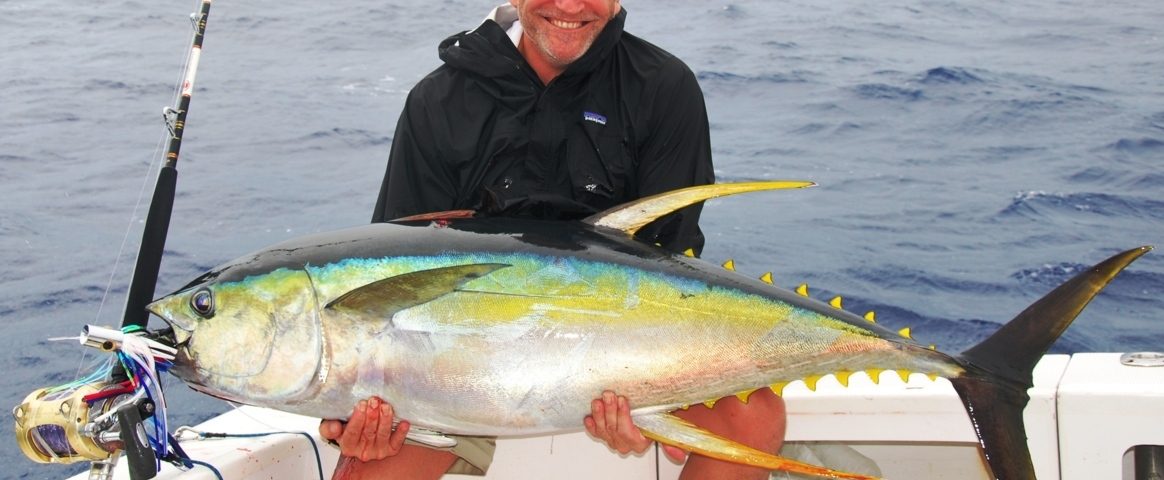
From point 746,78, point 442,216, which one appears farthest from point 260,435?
point 746,78

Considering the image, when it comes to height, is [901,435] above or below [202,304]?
below

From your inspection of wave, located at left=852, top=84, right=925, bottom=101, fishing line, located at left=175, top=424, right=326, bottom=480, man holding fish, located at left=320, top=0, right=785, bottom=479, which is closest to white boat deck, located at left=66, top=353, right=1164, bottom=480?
fishing line, located at left=175, top=424, right=326, bottom=480

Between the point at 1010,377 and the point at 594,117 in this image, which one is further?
the point at 594,117

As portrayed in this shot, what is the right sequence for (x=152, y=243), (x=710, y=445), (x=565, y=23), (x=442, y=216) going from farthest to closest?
(x=565, y=23) < (x=152, y=243) < (x=442, y=216) < (x=710, y=445)

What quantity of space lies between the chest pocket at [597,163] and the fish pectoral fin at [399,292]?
2.74ft

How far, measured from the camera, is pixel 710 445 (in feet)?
6.98

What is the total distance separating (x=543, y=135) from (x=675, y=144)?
37cm

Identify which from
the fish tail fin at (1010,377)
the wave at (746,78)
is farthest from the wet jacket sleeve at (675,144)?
the wave at (746,78)

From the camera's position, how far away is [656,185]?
9.50ft

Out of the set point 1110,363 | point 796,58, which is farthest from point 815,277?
point 796,58

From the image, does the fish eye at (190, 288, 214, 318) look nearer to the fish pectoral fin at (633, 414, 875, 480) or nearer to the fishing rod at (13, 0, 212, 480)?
the fishing rod at (13, 0, 212, 480)

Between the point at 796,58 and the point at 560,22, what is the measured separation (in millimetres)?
9671

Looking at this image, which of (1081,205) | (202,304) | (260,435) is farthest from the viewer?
(1081,205)

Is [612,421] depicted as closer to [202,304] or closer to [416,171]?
[202,304]
